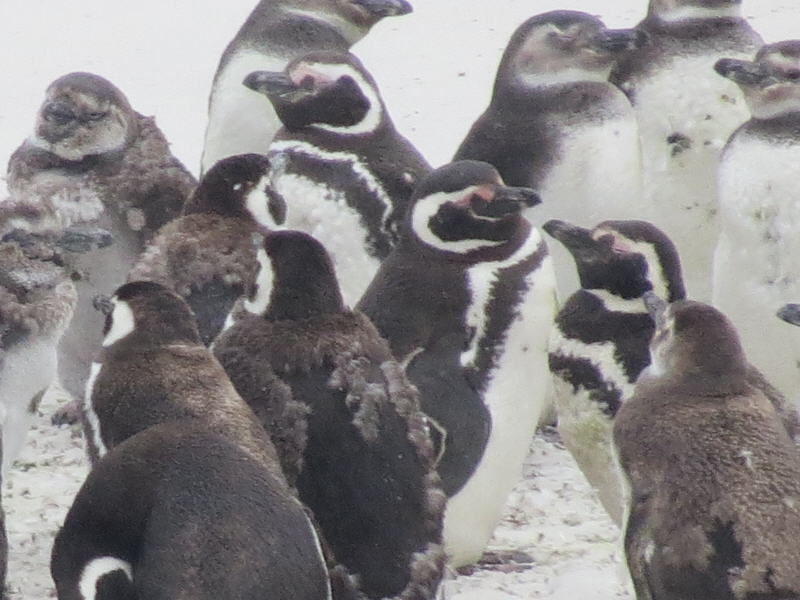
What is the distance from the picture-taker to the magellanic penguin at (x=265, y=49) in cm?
696

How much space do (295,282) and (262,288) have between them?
0.10m

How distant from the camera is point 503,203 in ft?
17.0

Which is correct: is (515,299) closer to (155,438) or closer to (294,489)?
(294,489)

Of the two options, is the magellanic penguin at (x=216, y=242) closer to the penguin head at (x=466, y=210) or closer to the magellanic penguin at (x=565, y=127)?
the penguin head at (x=466, y=210)

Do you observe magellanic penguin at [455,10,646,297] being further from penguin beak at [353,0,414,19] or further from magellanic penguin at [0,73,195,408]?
magellanic penguin at [0,73,195,408]

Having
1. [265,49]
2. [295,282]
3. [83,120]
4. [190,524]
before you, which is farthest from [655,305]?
[265,49]

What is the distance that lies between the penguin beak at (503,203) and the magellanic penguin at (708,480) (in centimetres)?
100

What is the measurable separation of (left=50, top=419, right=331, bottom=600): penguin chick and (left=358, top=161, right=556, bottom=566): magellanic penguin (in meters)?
1.37

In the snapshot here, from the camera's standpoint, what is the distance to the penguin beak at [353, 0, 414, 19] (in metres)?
7.34

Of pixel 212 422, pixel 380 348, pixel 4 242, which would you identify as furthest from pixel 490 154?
pixel 212 422

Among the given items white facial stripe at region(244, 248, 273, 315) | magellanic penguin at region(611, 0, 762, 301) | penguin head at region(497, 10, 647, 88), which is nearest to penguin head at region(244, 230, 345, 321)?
white facial stripe at region(244, 248, 273, 315)

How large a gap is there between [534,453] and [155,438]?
2469 millimetres

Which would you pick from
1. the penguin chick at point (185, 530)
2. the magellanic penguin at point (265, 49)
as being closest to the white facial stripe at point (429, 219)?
the penguin chick at point (185, 530)

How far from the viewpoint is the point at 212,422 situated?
3836 millimetres
